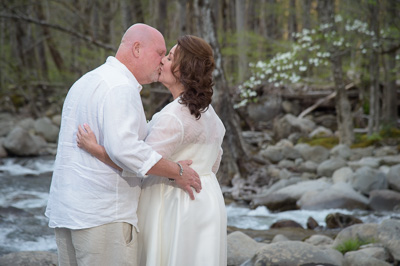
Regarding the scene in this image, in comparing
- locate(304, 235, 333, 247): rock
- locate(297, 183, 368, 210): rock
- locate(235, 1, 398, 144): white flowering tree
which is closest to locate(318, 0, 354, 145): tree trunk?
locate(235, 1, 398, 144): white flowering tree

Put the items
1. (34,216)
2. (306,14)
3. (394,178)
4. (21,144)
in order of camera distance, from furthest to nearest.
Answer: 1. (306,14)
2. (21,144)
3. (394,178)
4. (34,216)

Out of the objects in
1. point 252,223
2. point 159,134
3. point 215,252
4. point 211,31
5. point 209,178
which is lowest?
point 252,223

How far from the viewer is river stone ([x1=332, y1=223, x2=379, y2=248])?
20.5 ft

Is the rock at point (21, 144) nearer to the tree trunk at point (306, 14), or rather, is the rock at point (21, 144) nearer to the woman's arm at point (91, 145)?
the tree trunk at point (306, 14)

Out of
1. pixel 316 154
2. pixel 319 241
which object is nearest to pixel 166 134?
pixel 319 241

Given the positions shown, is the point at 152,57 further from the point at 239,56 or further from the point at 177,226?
the point at 239,56

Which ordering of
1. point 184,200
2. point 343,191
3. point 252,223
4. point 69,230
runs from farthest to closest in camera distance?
point 343,191
point 252,223
point 184,200
point 69,230

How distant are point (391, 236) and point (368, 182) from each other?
3.93 m

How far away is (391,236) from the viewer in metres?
5.86

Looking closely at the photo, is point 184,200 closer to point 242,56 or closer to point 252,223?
point 252,223

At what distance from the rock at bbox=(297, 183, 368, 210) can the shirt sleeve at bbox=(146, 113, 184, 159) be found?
6.69 m

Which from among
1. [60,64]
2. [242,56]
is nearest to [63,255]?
[242,56]

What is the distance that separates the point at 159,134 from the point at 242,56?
15.0m

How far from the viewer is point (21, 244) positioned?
7039 millimetres
